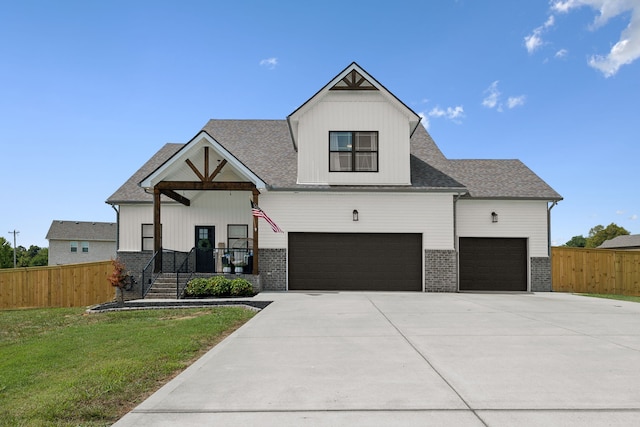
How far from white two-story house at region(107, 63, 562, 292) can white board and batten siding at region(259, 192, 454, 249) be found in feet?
0.14

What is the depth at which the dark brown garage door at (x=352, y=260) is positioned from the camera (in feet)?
54.9

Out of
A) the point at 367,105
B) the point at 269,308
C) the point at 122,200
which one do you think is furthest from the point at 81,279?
the point at 367,105

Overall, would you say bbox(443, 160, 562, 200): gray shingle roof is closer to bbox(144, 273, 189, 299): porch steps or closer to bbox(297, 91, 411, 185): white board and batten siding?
bbox(297, 91, 411, 185): white board and batten siding

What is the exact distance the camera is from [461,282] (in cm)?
1792

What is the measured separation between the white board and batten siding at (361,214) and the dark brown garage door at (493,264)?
5.95 ft

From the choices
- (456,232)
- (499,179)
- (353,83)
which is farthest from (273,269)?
(499,179)

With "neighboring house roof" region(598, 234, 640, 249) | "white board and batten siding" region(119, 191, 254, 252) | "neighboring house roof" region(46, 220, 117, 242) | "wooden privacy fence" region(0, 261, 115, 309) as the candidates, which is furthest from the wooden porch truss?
"neighboring house roof" region(598, 234, 640, 249)

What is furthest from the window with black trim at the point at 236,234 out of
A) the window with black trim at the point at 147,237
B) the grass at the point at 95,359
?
the grass at the point at 95,359

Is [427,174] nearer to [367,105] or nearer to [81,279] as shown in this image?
[367,105]

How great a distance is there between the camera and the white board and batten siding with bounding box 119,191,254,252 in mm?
18656

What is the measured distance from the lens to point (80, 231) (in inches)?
1897

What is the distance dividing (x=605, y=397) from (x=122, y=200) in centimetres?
Answer: 1900

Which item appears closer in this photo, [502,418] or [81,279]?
[502,418]

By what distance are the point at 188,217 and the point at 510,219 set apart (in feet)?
47.9
